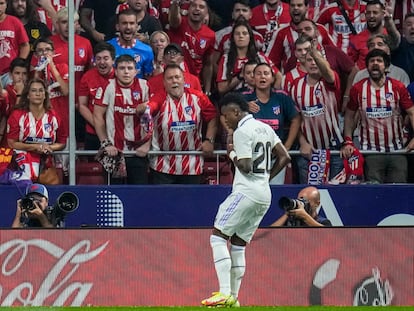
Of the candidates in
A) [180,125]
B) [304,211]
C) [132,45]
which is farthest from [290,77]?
[304,211]

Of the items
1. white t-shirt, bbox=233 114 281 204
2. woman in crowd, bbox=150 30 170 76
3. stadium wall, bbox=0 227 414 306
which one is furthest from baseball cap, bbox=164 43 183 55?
white t-shirt, bbox=233 114 281 204

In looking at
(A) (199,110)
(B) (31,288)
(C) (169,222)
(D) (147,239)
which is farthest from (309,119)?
(B) (31,288)

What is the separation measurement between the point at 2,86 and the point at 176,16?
229cm

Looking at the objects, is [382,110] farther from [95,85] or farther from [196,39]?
[95,85]

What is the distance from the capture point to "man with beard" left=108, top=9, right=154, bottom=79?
39.3ft

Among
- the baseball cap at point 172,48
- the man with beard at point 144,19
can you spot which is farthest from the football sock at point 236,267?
the man with beard at point 144,19

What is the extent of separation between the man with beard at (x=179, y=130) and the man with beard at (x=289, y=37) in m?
1.27

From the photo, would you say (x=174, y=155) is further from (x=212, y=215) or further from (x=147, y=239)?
(x=147, y=239)

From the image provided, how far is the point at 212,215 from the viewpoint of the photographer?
11.7m

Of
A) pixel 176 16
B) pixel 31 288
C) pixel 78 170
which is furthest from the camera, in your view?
pixel 176 16

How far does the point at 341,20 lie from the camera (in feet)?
41.7

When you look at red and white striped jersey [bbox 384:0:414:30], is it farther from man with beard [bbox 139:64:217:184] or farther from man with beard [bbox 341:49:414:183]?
man with beard [bbox 139:64:217:184]

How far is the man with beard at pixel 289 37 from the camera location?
12.4 meters

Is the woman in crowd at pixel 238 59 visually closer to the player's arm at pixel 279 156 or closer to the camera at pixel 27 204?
the player's arm at pixel 279 156
